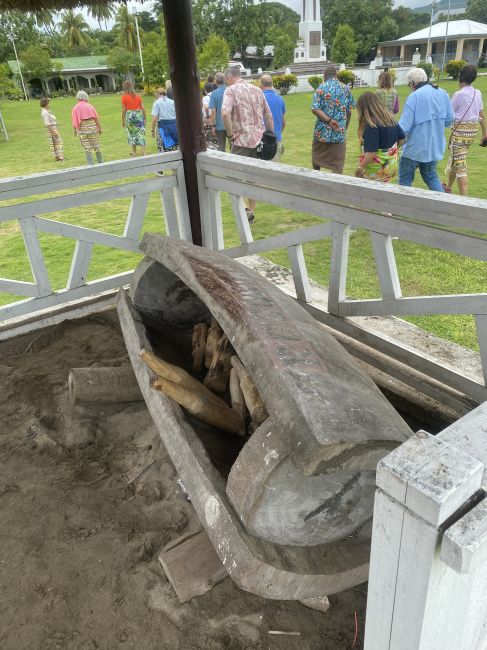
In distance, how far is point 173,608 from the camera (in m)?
2.06

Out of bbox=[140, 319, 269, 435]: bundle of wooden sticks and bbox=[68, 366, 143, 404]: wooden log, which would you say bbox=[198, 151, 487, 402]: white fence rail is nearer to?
bbox=[140, 319, 269, 435]: bundle of wooden sticks

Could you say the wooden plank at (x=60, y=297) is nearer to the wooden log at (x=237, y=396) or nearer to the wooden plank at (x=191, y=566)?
the wooden log at (x=237, y=396)

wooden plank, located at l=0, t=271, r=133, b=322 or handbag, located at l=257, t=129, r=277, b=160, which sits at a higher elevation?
handbag, located at l=257, t=129, r=277, b=160

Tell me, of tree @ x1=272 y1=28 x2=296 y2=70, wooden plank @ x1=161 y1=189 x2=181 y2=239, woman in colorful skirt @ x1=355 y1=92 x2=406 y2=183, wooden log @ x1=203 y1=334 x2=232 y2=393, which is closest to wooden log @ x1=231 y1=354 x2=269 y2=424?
wooden log @ x1=203 y1=334 x2=232 y2=393

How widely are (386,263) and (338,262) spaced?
0.37 meters

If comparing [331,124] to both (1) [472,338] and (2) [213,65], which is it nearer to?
(1) [472,338]

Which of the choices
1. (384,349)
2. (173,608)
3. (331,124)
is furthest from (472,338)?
(331,124)

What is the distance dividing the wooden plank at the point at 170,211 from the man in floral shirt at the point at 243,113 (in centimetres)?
230

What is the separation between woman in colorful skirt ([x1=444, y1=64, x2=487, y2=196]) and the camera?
20.4 feet

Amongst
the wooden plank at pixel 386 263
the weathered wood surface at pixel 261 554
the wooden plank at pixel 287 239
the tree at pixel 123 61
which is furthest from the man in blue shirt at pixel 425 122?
the tree at pixel 123 61

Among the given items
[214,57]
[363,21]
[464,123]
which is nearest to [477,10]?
[363,21]

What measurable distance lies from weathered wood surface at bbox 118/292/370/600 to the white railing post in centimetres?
51

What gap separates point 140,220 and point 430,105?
362 cm

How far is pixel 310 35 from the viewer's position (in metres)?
50.3
